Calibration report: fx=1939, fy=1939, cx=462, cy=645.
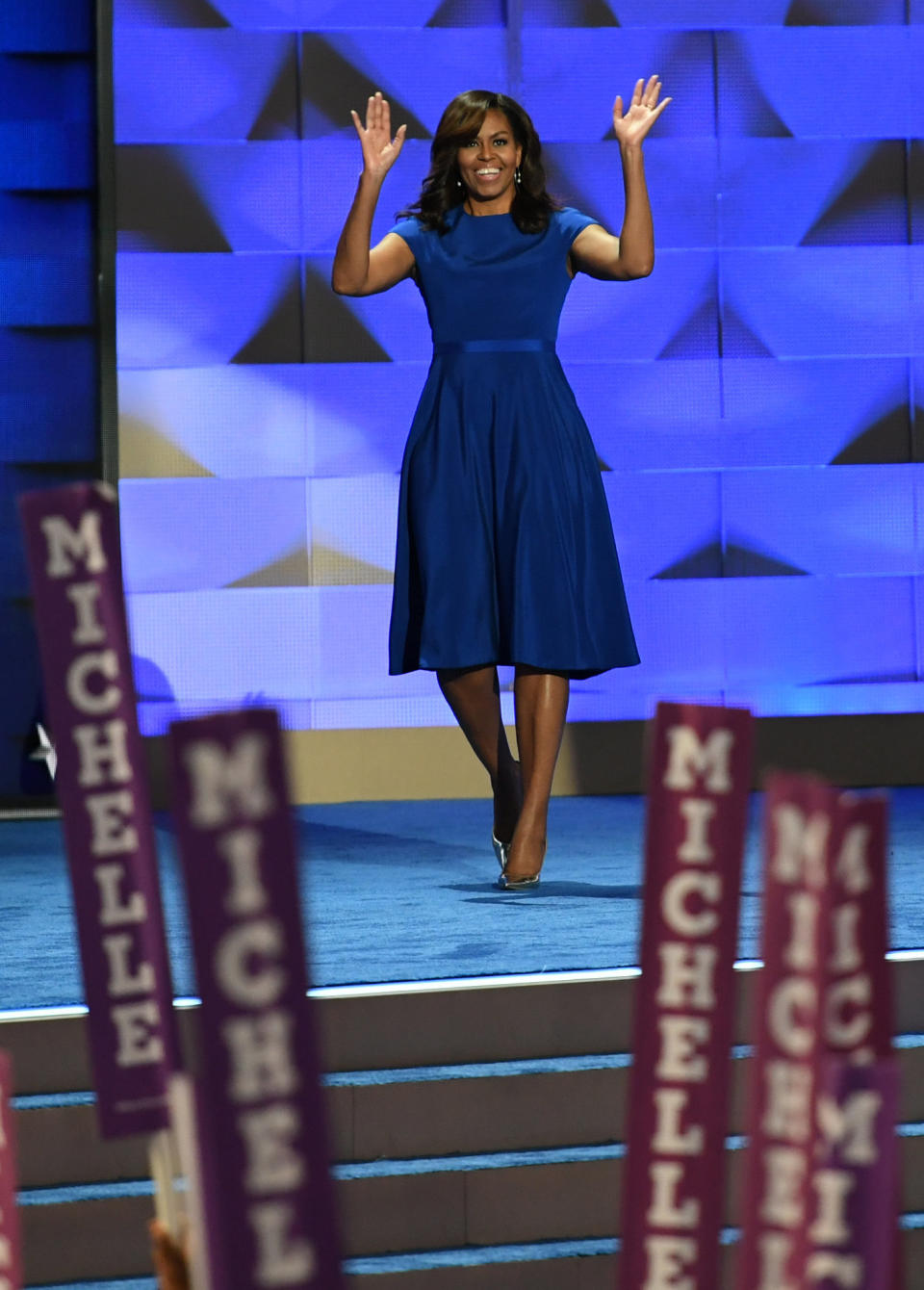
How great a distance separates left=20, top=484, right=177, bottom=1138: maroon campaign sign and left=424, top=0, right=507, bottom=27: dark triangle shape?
13.8ft

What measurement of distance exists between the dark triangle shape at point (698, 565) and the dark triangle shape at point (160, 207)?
1299 millimetres

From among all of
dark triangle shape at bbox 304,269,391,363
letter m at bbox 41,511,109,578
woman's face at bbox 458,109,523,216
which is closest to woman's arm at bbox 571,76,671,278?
woman's face at bbox 458,109,523,216

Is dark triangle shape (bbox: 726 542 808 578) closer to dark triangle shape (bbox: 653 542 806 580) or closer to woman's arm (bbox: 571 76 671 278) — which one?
dark triangle shape (bbox: 653 542 806 580)

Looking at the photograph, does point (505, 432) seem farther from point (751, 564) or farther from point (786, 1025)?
point (786, 1025)

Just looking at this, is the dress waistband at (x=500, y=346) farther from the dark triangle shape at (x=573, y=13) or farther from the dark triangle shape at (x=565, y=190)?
the dark triangle shape at (x=573, y=13)

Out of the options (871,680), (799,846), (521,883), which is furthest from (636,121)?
(799,846)

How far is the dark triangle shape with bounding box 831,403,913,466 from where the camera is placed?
4746mm

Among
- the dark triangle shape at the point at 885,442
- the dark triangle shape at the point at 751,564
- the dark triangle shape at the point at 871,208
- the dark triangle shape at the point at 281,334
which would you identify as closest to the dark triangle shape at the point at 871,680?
the dark triangle shape at the point at 751,564

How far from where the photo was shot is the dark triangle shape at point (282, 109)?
4.59m

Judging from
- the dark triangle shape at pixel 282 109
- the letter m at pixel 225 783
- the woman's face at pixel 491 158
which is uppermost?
the dark triangle shape at pixel 282 109

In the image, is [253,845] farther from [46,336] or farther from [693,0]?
[693,0]

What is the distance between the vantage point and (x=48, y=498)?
2.19ft

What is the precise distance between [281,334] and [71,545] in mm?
3992

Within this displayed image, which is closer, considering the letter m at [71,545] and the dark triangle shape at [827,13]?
the letter m at [71,545]
